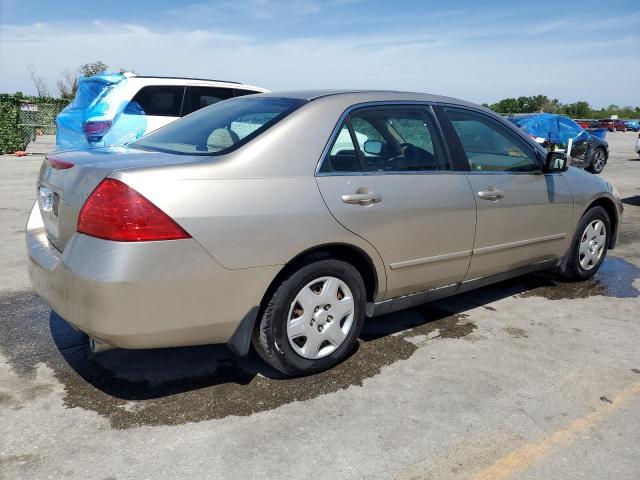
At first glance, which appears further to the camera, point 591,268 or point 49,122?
point 49,122

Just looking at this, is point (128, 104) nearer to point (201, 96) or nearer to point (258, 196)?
point (201, 96)

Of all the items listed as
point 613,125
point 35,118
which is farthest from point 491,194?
point 613,125

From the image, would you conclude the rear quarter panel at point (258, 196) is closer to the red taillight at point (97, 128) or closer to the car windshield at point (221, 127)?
the car windshield at point (221, 127)

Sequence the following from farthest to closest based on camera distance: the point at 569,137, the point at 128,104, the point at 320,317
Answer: the point at 569,137
the point at 128,104
the point at 320,317

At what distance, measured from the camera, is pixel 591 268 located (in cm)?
514

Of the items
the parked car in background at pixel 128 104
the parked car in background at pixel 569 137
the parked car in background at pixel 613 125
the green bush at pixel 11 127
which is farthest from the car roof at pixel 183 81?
the parked car in background at pixel 613 125

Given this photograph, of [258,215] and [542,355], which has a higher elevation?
[258,215]

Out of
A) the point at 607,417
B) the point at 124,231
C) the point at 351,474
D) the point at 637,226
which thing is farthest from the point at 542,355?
the point at 637,226

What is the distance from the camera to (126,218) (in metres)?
2.53

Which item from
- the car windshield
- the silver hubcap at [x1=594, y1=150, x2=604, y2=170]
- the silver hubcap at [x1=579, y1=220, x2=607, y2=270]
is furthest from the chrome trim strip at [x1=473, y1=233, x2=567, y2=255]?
the silver hubcap at [x1=594, y1=150, x2=604, y2=170]

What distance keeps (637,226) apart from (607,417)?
589cm

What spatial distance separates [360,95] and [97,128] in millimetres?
6017

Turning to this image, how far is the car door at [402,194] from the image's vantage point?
320 centimetres

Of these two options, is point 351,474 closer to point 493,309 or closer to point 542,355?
point 542,355
